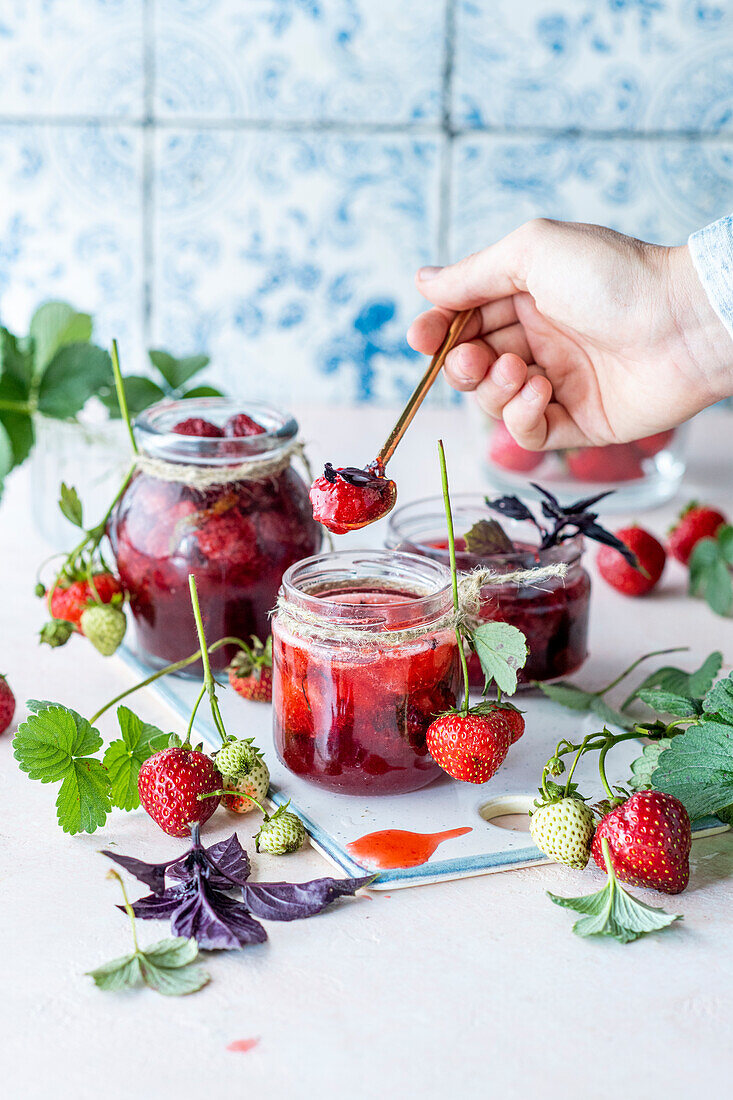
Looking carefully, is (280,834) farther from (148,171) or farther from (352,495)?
(148,171)

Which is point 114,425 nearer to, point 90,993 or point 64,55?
point 90,993

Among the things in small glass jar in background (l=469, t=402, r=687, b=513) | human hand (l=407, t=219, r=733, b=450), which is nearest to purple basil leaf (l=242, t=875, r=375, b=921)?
human hand (l=407, t=219, r=733, b=450)

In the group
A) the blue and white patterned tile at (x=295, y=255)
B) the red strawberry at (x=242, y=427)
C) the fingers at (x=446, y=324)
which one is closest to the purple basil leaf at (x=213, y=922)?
the red strawberry at (x=242, y=427)

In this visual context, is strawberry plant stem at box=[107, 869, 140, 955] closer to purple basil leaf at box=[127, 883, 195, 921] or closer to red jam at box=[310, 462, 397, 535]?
purple basil leaf at box=[127, 883, 195, 921]

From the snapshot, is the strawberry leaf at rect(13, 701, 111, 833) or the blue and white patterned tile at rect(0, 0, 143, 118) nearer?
the strawberry leaf at rect(13, 701, 111, 833)

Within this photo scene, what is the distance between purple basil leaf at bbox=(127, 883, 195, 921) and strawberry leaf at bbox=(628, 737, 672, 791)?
13.2 inches

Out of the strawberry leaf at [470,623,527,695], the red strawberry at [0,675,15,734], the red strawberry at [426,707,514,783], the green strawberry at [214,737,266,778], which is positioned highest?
the strawberry leaf at [470,623,527,695]

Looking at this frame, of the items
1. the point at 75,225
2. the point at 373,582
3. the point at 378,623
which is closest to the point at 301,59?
the point at 75,225

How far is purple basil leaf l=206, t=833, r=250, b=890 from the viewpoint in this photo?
31.0 inches

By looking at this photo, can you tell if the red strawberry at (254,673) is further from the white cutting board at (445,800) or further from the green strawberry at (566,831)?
the green strawberry at (566,831)

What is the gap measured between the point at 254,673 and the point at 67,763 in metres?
0.22

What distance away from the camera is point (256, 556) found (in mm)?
1064

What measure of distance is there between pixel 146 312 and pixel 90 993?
2.04 m

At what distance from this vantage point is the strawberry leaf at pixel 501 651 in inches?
34.1
